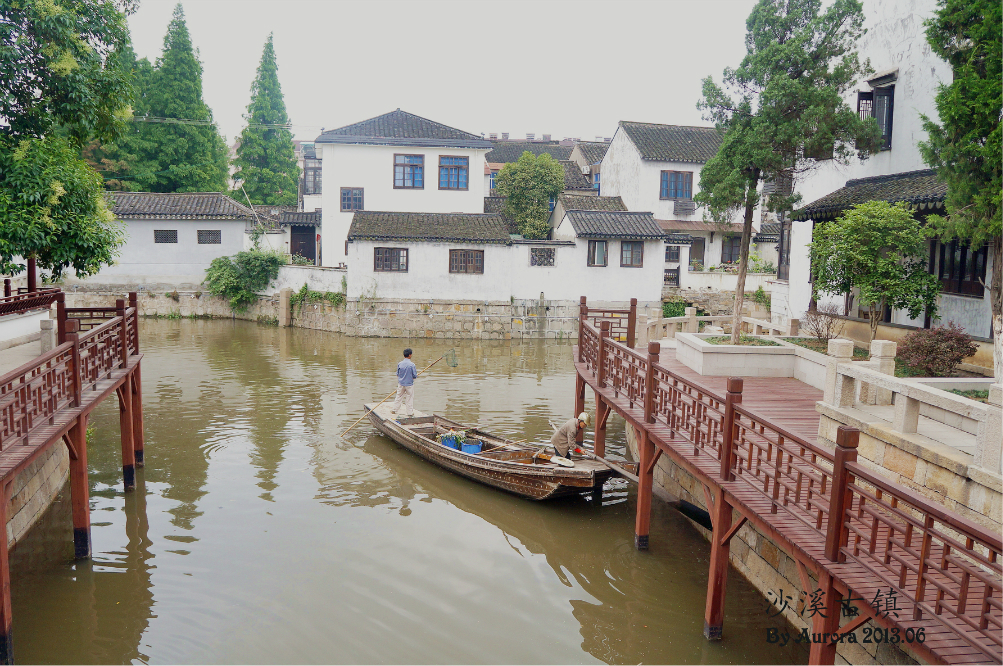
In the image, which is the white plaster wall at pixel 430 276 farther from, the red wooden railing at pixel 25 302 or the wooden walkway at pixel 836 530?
the wooden walkway at pixel 836 530

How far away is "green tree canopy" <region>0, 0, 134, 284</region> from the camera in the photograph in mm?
11438

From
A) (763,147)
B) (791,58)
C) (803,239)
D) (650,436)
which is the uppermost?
(791,58)

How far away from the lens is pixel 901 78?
17.7 m

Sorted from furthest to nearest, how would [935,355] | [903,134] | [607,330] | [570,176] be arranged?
[570,176] → [903,134] → [607,330] → [935,355]

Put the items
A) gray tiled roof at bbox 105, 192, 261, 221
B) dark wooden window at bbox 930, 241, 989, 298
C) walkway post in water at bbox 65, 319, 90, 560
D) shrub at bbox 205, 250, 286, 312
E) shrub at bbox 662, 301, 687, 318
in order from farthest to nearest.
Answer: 1. gray tiled roof at bbox 105, 192, 261, 221
2. shrub at bbox 205, 250, 286, 312
3. shrub at bbox 662, 301, 687, 318
4. dark wooden window at bbox 930, 241, 989, 298
5. walkway post in water at bbox 65, 319, 90, 560

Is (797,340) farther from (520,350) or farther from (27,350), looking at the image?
(27,350)

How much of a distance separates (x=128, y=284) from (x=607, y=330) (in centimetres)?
3174

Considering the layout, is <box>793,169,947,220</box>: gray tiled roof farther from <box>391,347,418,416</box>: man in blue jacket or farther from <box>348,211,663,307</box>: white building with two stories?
<box>348,211,663,307</box>: white building with two stories

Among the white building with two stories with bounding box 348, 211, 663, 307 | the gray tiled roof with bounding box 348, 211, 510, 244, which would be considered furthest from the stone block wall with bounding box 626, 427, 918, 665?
the gray tiled roof with bounding box 348, 211, 510, 244

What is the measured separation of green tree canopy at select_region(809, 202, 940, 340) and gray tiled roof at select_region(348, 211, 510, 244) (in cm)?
2047

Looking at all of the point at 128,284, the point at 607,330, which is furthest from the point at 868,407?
the point at 128,284

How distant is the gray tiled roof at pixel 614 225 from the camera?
33.4 m

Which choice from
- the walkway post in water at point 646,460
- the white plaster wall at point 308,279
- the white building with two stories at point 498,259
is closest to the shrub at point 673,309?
the white building with two stories at point 498,259

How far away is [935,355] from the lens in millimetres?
11734
